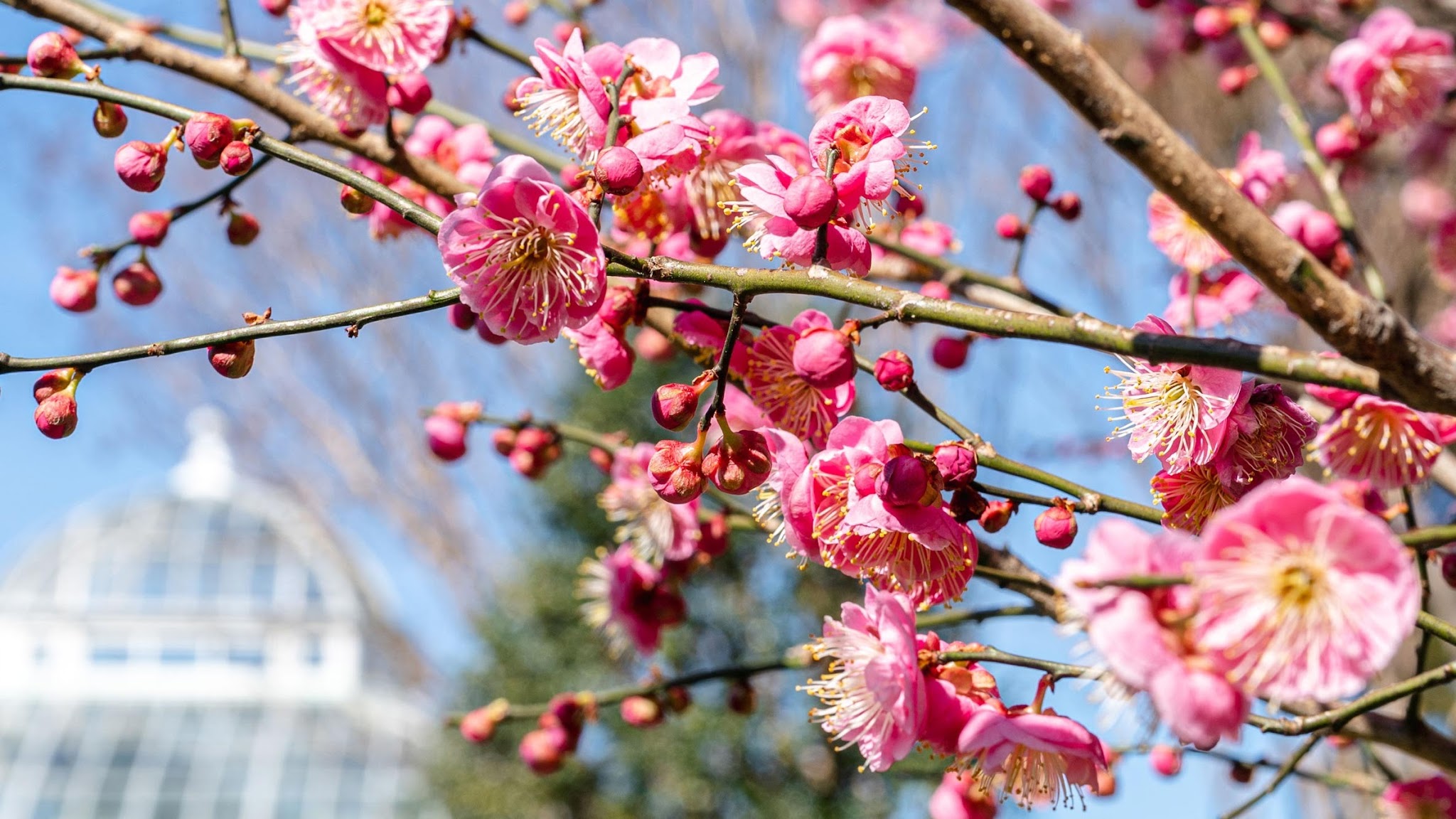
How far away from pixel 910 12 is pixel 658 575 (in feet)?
13.0

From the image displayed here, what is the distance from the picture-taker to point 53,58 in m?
1.19

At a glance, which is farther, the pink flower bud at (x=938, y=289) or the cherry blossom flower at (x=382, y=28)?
the pink flower bud at (x=938, y=289)

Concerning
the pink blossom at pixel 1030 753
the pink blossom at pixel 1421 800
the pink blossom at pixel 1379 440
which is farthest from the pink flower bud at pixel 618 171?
the pink blossom at pixel 1421 800

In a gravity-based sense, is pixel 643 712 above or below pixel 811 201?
below

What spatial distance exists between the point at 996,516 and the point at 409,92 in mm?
834

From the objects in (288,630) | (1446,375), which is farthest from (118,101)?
(288,630)

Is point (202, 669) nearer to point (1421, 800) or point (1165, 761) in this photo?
point (1165, 761)

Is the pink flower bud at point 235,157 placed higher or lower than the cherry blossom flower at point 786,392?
lower

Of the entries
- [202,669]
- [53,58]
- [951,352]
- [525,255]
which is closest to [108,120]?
[53,58]

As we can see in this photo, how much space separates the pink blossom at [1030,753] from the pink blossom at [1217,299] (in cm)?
60

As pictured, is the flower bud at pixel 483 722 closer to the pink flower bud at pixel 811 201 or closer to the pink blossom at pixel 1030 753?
the pink blossom at pixel 1030 753

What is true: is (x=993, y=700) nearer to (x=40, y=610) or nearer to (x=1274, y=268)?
(x=1274, y=268)

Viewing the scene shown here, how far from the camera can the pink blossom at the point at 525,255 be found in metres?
0.91

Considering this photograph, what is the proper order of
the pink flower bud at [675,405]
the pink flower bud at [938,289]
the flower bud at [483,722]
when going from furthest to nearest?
the flower bud at [483,722], the pink flower bud at [938,289], the pink flower bud at [675,405]
